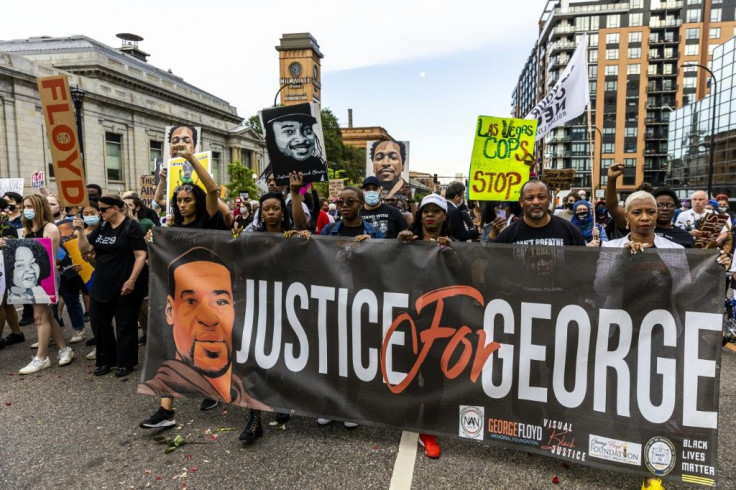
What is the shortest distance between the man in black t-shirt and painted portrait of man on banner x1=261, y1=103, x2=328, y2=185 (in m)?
1.99

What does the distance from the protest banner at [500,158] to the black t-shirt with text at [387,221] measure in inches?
39.1

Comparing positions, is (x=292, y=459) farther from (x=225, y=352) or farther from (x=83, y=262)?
(x=83, y=262)

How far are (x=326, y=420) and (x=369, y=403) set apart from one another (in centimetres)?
46

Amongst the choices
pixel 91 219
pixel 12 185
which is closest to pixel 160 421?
pixel 91 219

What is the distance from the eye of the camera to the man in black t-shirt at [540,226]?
355cm

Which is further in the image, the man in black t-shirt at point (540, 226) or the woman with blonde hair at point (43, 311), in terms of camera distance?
the woman with blonde hair at point (43, 311)

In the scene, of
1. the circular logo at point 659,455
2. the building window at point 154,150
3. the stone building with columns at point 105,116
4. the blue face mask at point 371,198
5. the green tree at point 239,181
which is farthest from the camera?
the green tree at point 239,181

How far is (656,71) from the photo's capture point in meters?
82.4

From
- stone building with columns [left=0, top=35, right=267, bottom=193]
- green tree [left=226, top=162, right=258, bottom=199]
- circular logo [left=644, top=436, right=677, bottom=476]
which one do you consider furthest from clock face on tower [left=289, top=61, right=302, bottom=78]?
circular logo [left=644, top=436, right=677, bottom=476]

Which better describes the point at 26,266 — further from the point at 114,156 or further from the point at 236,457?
the point at 114,156

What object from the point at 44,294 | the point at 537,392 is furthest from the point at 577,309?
the point at 44,294

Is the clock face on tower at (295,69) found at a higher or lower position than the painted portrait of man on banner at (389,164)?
higher

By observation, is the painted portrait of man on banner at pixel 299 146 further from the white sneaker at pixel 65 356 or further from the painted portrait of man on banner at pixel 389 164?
the painted portrait of man on banner at pixel 389 164

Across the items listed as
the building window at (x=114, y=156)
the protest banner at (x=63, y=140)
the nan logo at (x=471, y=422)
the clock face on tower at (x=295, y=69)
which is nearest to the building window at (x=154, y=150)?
the building window at (x=114, y=156)
